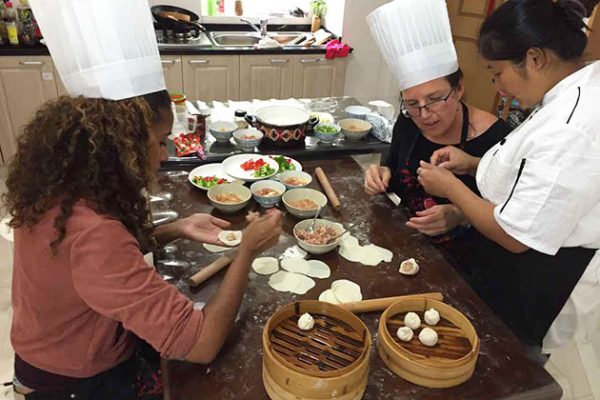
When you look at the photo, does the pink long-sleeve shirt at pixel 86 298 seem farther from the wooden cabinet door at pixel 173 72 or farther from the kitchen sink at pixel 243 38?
the kitchen sink at pixel 243 38

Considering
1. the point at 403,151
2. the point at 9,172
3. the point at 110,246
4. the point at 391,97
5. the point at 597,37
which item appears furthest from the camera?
the point at 391,97

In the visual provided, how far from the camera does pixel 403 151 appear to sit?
6.26 ft

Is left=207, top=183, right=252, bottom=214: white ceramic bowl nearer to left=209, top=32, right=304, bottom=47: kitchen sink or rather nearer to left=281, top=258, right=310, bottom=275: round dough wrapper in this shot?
left=281, top=258, right=310, bottom=275: round dough wrapper

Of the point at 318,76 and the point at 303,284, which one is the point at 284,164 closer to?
the point at 303,284

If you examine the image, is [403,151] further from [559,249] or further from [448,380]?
[448,380]

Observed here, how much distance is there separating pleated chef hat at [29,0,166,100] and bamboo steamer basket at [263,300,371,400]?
64 centimetres

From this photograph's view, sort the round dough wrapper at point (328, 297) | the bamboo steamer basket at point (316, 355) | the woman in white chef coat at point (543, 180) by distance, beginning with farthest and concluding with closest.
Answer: the round dough wrapper at point (328, 297) < the woman in white chef coat at point (543, 180) < the bamboo steamer basket at point (316, 355)

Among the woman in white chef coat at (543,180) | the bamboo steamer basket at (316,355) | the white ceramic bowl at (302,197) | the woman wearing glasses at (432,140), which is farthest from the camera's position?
the white ceramic bowl at (302,197)

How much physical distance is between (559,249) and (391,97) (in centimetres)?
365

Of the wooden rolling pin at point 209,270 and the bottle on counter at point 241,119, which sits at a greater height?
the bottle on counter at point 241,119

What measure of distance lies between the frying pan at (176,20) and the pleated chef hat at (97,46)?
2757 millimetres

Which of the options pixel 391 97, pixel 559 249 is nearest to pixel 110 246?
pixel 559 249

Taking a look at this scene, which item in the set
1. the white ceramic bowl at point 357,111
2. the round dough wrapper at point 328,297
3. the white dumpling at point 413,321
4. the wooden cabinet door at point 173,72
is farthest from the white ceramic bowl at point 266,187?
the wooden cabinet door at point 173,72

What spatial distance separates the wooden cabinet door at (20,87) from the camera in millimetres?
3383
